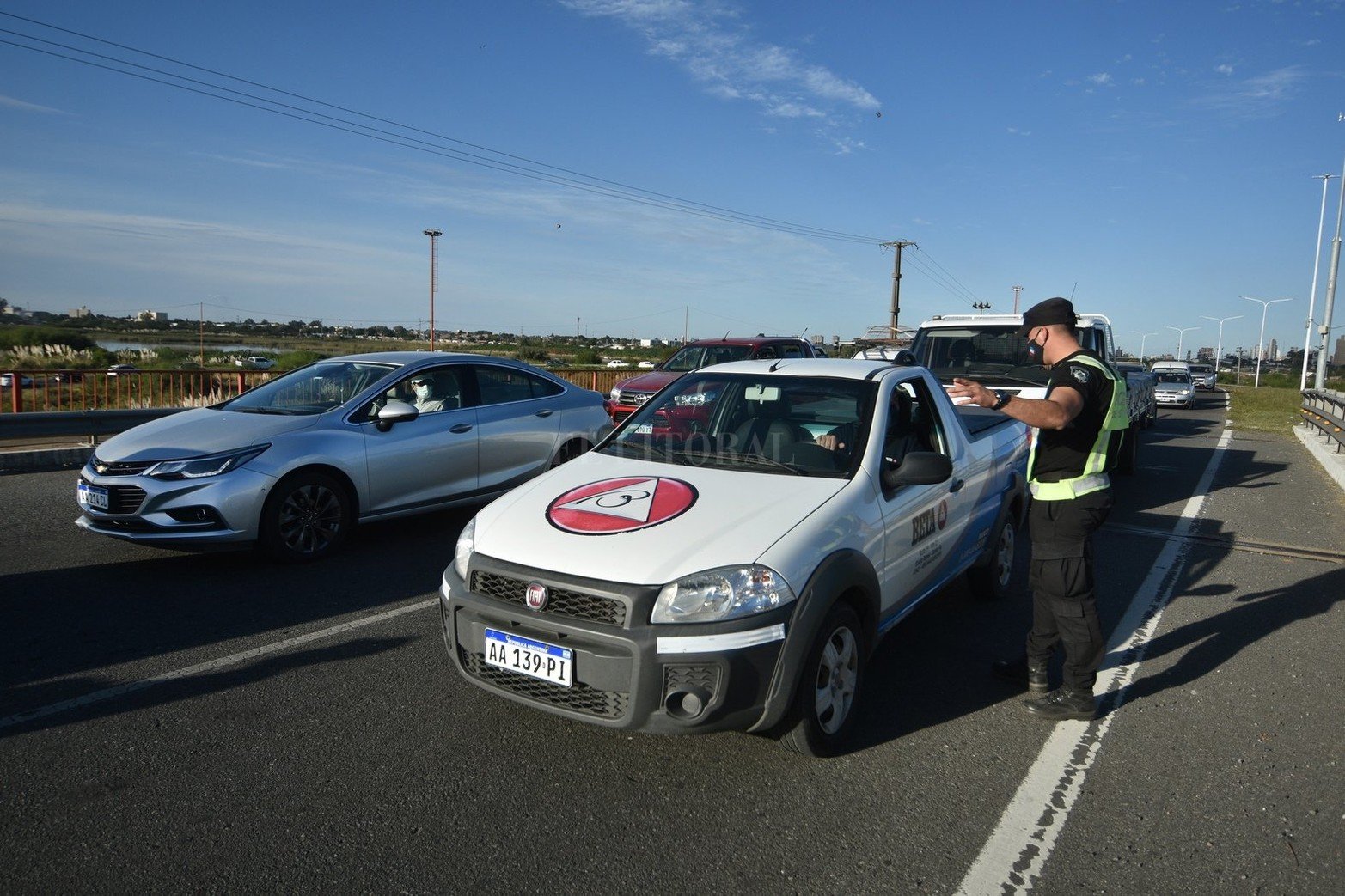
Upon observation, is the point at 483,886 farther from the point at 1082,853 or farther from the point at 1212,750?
the point at 1212,750

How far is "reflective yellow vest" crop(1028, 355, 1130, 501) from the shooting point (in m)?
3.94

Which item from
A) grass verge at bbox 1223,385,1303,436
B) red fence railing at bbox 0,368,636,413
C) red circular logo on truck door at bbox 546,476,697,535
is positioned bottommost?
grass verge at bbox 1223,385,1303,436

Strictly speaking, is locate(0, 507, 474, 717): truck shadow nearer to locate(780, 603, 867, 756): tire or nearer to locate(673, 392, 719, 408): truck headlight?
locate(673, 392, 719, 408): truck headlight

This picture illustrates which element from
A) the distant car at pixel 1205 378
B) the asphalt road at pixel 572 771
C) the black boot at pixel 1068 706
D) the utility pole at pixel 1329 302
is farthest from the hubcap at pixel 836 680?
the distant car at pixel 1205 378

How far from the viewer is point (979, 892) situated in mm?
2795

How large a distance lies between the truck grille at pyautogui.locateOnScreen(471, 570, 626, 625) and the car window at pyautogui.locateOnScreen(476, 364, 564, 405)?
4449 mm

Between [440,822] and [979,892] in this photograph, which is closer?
[979,892]

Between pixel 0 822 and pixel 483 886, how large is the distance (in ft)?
5.59

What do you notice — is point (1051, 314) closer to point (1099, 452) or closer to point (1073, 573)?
point (1099, 452)

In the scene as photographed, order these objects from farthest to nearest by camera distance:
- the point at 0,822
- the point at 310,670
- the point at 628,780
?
the point at 310,670 < the point at 628,780 < the point at 0,822

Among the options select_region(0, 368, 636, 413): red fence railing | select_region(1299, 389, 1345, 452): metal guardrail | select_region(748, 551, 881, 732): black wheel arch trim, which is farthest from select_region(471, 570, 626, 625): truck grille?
select_region(1299, 389, 1345, 452): metal guardrail

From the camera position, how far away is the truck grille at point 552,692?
10.5ft

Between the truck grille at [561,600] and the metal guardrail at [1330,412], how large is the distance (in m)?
14.7

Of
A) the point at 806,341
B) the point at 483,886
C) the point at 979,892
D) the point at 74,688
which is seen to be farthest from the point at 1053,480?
the point at 806,341
